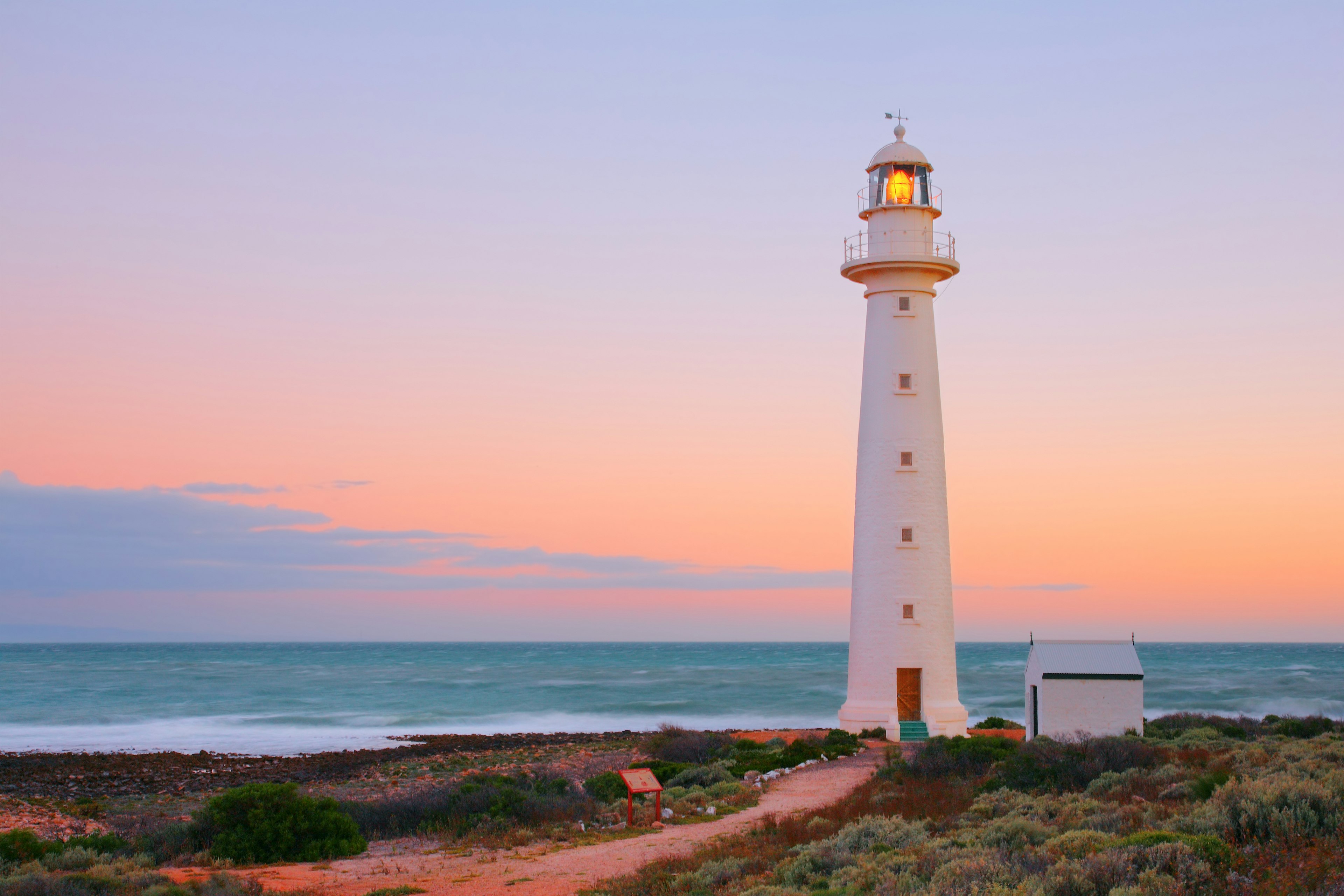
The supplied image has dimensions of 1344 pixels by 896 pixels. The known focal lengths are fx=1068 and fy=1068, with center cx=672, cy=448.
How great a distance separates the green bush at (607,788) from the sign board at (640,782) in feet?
4.94

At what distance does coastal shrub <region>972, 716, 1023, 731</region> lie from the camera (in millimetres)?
21891

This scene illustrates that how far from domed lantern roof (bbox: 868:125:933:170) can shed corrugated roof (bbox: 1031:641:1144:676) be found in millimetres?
8815

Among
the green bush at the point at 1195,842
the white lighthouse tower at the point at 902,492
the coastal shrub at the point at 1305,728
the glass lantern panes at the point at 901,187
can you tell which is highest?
the glass lantern panes at the point at 901,187

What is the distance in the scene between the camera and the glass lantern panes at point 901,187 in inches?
764

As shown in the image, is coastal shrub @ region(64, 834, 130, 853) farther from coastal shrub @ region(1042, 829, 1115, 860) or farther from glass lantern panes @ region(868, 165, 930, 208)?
glass lantern panes @ region(868, 165, 930, 208)

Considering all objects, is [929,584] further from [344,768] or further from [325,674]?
[325,674]

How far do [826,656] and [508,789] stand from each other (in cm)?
7648

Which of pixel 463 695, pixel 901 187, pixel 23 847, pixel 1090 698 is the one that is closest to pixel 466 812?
pixel 23 847

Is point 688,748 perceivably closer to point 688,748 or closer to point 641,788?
point 688,748

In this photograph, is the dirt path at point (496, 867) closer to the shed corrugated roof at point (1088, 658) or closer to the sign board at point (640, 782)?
the sign board at point (640, 782)

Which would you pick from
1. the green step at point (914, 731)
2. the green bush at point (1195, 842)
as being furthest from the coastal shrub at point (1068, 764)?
the green step at point (914, 731)

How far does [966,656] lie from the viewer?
80438 mm

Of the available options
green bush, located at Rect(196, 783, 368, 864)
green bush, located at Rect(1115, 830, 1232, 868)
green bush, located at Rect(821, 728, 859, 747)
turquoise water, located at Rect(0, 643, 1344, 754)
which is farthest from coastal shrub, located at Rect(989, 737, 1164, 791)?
turquoise water, located at Rect(0, 643, 1344, 754)

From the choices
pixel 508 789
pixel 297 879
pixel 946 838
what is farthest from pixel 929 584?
pixel 297 879
